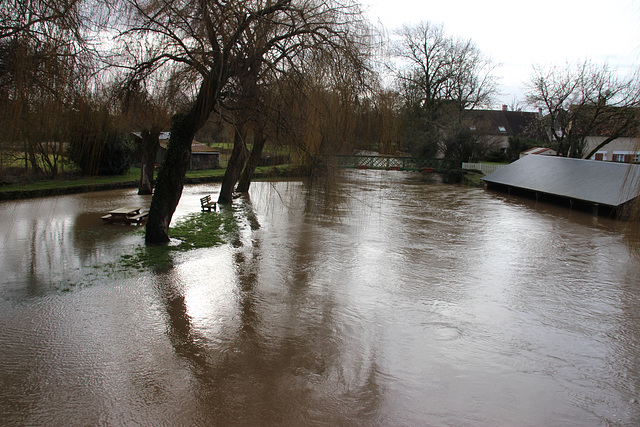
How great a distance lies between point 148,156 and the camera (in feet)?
61.2

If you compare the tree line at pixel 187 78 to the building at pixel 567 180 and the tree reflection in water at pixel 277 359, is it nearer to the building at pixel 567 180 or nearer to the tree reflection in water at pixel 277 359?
the tree reflection in water at pixel 277 359

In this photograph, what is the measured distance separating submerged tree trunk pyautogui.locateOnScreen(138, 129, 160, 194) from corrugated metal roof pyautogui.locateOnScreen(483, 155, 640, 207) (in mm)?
16326

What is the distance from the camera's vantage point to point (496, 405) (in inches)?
185

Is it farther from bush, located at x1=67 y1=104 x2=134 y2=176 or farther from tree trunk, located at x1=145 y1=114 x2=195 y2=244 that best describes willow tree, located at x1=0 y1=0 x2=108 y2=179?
tree trunk, located at x1=145 y1=114 x2=195 y2=244

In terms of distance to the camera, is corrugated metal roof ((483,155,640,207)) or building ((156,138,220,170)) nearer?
corrugated metal roof ((483,155,640,207))

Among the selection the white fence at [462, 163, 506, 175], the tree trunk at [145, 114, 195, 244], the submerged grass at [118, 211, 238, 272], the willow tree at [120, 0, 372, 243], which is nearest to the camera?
the willow tree at [120, 0, 372, 243]

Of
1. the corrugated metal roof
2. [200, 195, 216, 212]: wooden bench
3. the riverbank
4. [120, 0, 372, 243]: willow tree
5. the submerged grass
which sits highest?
[120, 0, 372, 243]: willow tree

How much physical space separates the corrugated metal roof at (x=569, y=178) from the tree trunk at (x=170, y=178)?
41.5ft

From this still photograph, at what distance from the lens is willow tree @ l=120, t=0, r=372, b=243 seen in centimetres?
685

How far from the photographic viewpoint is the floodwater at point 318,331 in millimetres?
4590

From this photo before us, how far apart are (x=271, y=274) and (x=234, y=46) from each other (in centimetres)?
424

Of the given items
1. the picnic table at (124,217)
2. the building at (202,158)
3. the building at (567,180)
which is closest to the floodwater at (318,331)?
the picnic table at (124,217)

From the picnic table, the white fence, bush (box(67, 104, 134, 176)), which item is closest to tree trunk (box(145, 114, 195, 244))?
the picnic table

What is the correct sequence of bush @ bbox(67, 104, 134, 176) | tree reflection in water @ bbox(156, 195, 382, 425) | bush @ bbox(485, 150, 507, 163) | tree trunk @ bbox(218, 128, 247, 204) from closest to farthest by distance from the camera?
tree reflection in water @ bbox(156, 195, 382, 425) → bush @ bbox(67, 104, 134, 176) → tree trunk @ bbox(218, 128, 247, 204) → bush @ bbox(485, 150, 507, 163)
